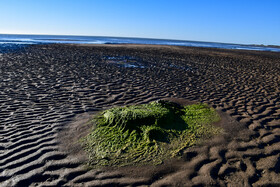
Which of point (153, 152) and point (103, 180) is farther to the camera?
point (153, 152)

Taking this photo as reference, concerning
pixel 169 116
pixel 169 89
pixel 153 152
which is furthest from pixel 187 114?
pixel 169 89

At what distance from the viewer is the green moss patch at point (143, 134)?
14.2 ft

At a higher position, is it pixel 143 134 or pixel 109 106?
pixel 143 134

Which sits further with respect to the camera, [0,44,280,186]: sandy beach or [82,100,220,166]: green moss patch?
[82,100,220,166]: green moss patch

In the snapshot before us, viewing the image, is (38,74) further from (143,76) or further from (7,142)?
(7,142)

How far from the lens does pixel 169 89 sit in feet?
32.7

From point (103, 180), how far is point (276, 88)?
1072 centimetres

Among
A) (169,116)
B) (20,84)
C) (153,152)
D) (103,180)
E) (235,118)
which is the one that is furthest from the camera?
(20,84)

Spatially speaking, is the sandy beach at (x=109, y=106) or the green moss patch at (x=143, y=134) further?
the green moss patch at (x=143, y=134)

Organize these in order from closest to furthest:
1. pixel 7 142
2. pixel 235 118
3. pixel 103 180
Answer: pixel 103 180, pixel 7 142, pixel 235 118

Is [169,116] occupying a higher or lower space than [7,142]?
higher

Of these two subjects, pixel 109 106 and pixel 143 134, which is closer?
pixel 143 134

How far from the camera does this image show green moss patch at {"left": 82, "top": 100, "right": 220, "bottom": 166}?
14.2 ft

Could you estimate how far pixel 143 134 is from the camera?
5.00 m
